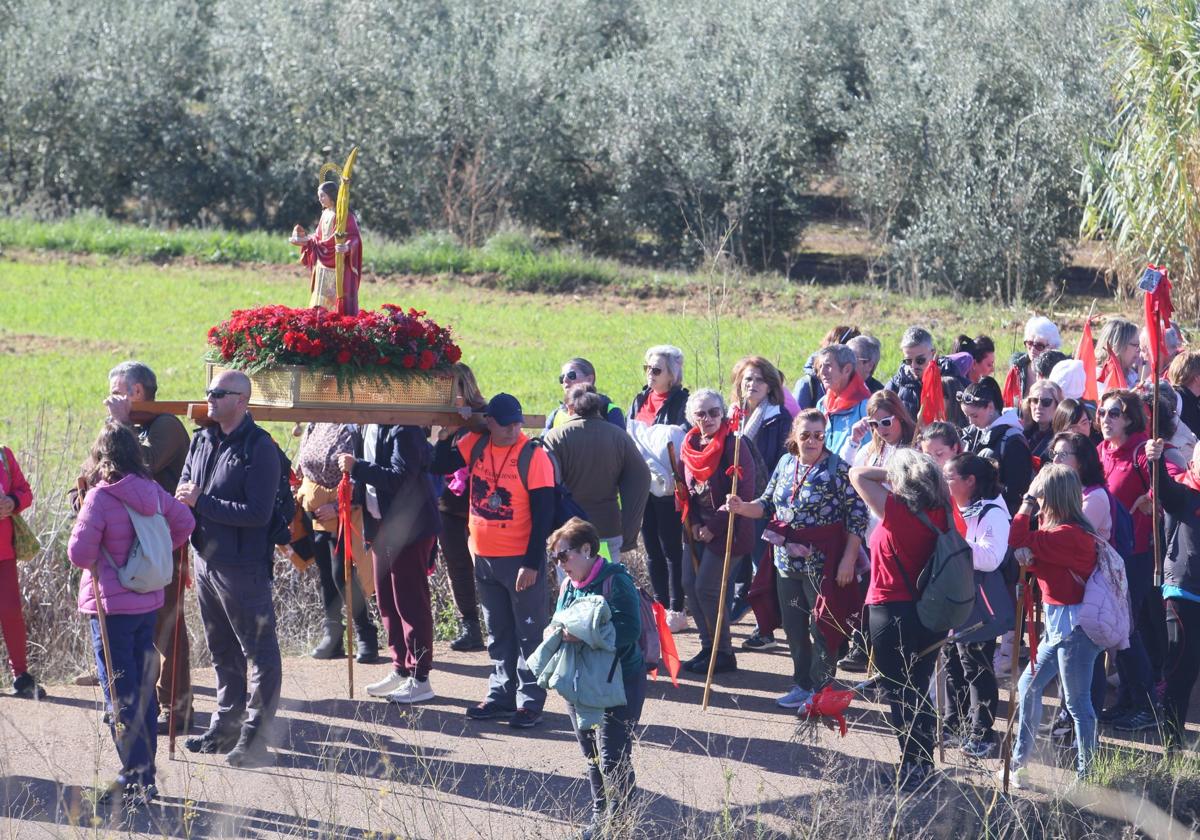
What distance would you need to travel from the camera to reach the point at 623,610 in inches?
260

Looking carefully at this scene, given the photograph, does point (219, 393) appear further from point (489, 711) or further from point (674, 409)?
point (674, 409)

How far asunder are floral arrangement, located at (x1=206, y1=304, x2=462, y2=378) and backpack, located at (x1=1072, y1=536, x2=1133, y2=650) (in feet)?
11.7

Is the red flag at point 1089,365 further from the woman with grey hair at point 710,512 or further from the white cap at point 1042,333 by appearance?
the woman with grey hair at point 710,512

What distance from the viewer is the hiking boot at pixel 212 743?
7.71 metres

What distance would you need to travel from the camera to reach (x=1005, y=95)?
27828 mm

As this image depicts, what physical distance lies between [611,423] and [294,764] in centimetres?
286

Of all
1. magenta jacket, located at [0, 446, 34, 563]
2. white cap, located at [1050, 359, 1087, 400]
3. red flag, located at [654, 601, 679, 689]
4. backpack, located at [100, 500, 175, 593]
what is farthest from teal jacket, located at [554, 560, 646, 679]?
white cap, located at [1050, 359, 1087, 400]

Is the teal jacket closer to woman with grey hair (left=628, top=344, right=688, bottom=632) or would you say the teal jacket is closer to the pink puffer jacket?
the pink puffer jacket

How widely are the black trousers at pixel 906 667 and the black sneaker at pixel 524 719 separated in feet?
6.69

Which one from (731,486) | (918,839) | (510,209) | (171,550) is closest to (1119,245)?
(731,486)

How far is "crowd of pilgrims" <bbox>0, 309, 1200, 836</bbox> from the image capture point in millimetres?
6977

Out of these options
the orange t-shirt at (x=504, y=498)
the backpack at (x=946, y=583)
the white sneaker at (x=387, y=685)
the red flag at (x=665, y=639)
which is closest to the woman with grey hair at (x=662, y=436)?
the orange t-shirt at (x=504, y=498)

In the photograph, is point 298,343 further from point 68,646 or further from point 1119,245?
point 1119,245

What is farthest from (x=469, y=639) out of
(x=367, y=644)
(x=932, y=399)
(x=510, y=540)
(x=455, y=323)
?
(x=455, y=323)
